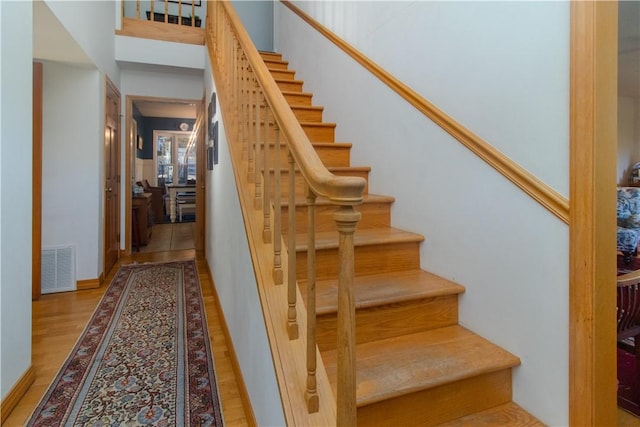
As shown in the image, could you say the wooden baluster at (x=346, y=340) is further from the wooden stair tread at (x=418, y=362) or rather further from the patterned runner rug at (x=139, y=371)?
the patterned runner rug at (x=139, y=371)

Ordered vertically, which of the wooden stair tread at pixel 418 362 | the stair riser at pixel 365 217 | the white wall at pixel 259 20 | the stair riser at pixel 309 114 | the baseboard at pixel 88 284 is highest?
the white wall at pixel 259 20

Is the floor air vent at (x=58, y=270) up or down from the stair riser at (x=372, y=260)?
down

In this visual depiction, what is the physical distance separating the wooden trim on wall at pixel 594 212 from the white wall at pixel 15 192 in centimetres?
229

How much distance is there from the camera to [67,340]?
2.34 meters

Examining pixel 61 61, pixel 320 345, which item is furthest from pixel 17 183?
pixel 61 61

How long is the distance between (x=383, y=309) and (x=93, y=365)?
1.75 metres

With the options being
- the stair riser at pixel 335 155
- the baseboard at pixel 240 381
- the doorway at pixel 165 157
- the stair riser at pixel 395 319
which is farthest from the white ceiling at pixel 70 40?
the doorway at pixel 165 157

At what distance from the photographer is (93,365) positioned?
2.04m

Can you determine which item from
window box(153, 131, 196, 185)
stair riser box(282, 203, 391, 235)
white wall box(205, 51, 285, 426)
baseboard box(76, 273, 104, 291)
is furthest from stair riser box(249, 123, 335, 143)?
window box(153, 131, 196, 185)

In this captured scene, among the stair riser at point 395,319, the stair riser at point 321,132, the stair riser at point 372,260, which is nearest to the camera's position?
the stair riser at point 395,319

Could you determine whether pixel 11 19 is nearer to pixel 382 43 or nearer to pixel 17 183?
pixel 17 183

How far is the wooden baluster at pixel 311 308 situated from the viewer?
0.93 m

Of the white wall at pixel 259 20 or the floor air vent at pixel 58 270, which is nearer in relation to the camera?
the floor air vent at pixel 58 270

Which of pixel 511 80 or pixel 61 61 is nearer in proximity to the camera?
pixel 511 80
